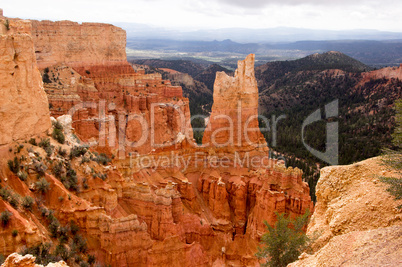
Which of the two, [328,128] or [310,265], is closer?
[310,265]

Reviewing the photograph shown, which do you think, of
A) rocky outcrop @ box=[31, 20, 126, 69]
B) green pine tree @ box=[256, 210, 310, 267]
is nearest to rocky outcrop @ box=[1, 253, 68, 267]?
green pine tree @ box=[256, 210, 310, 267]

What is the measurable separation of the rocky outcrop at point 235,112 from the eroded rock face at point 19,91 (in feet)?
47.9

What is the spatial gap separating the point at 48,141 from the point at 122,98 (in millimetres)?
21663

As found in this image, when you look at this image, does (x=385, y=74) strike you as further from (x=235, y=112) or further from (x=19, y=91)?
(x=19, y=91)

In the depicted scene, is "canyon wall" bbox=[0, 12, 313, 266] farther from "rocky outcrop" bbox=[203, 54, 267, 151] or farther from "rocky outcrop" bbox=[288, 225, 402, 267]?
"rocky outcrop" bbox=[288, 225, 402, 267]

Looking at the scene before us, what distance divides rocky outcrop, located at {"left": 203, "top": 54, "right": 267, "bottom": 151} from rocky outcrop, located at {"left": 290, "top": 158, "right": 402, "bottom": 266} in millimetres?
15788

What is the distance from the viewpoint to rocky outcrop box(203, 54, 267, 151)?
28.1m

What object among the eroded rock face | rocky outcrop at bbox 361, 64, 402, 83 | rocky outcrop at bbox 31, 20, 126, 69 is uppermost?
rocky outcrop at bbox 31, 20, 126, 69

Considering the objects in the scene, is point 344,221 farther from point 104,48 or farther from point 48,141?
point 104,48

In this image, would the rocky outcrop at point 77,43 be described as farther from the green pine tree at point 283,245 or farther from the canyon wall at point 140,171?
the green pine tree at point 283,245

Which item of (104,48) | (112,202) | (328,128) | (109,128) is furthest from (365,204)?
(328,128)

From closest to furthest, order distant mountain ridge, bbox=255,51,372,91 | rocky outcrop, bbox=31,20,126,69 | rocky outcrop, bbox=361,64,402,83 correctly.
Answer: rocky outcrop, bbox=31,20,126,69, rocky outcrop, bbox=361,64,402,83, distant mountain ridge, bbox=255,51,372,91

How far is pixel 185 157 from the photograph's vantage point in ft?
84.4

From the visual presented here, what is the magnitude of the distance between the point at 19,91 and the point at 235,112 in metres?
16.8
